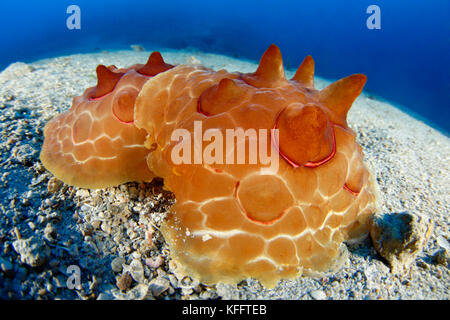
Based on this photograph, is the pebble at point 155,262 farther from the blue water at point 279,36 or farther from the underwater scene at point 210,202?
the blue water at point 279,36

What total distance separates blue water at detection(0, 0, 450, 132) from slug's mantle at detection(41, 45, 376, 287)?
55.2ft

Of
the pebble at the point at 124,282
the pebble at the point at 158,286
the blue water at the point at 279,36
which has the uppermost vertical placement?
the blue water at the point at 279,36

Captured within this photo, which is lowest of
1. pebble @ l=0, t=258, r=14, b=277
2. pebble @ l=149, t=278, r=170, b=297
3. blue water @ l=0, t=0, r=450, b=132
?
pebble @ l=149, t=278, r=170, b=297

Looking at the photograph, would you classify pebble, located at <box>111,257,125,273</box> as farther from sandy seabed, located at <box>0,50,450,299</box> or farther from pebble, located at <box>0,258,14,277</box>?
pebble, located at <box>0,258,14,277</box>

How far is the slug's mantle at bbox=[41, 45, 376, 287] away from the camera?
1.61 metres

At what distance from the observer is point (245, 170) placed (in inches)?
64.1

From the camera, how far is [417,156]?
13.2 feet

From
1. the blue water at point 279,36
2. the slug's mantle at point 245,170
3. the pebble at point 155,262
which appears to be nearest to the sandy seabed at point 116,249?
the pebble at point 155,262

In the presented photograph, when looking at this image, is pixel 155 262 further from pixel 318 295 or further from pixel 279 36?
pixel 279 36

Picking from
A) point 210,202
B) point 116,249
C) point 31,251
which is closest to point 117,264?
point 116,249

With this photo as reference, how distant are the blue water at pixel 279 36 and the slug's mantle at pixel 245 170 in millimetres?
16836

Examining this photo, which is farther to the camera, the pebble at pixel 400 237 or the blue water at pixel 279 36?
the blue water at pixel 279 36

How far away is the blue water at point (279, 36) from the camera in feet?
74.7

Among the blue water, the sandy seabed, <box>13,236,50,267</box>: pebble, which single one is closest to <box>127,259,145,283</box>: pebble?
the sandy seabed
